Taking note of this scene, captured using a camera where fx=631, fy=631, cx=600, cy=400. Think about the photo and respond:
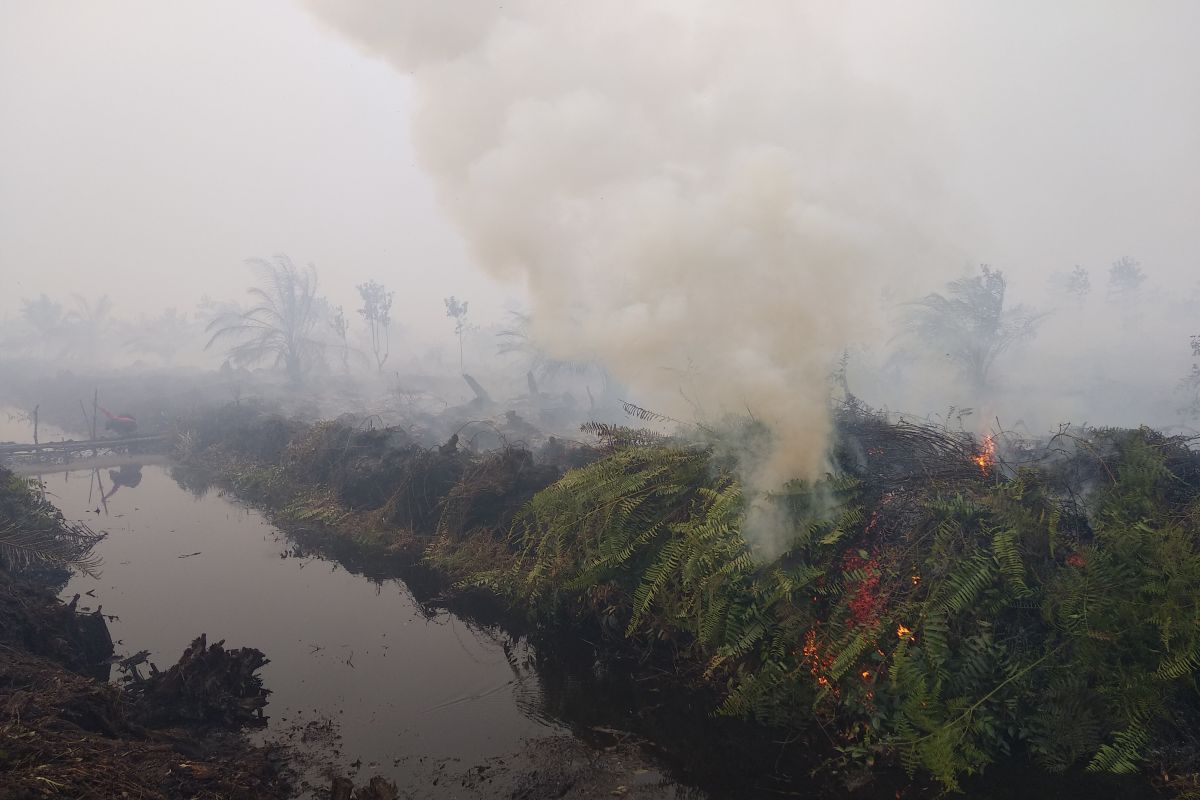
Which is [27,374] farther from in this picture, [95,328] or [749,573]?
[749,573]

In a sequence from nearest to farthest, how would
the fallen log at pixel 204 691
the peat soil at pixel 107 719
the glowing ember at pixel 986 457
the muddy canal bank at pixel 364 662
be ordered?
the peat soil at pixel 107 719
the muddy canal bank at pixel 364 662
the fallen log at pixel 204 691
the glowing ember at pixel 986 457

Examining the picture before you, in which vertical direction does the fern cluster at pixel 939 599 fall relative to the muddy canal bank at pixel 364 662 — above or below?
above

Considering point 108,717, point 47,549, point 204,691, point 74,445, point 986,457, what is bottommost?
point 204,691

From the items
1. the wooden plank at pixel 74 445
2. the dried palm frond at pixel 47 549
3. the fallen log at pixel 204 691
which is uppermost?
the wooden plank at pixel 74 445

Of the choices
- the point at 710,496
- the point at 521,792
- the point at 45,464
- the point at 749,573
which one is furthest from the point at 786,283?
the point at 45,464

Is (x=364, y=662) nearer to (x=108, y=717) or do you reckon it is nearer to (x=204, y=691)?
(x=204, y=691)

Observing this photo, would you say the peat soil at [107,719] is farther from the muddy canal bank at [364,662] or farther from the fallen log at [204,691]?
the muddy canal bank at [364,662]

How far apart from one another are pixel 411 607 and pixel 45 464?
19.5m

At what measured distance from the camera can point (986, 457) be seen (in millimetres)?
7660

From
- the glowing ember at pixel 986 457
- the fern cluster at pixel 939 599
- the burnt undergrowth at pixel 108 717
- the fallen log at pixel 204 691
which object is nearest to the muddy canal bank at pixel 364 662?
the fallen log at pixel 204 691

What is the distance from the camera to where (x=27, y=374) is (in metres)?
42.0

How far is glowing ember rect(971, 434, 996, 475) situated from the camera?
7527mm

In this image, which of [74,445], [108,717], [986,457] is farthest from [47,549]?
[74,445]

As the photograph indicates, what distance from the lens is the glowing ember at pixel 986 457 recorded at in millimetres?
7527
